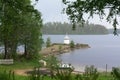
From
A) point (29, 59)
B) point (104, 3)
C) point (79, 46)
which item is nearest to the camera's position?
point (104, 3)

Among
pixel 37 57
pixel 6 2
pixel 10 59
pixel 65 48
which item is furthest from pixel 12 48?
pixel 65 48

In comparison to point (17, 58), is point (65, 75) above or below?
above

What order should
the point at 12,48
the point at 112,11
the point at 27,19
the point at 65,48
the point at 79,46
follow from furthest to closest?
the point at 79,46, the point at 65,48, the point at 12,48, the point at 27,19, the point at 112,11

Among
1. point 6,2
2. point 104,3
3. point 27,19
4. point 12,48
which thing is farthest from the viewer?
point 12,48

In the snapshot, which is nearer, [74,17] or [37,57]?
[74,17]

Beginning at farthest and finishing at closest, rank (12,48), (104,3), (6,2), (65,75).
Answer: (12,48) → (6,2) → (104,3) → (65,75)

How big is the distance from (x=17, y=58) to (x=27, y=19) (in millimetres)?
7576

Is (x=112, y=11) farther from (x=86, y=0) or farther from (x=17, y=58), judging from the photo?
(x=17, y=58)

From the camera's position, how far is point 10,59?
142ft

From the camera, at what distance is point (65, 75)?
277 inches

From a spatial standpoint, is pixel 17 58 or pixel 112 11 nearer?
pixel 112 11

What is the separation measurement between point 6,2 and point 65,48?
9007 cm

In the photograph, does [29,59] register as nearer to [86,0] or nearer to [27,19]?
[27,19]

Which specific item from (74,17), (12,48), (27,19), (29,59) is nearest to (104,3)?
(74,17)
